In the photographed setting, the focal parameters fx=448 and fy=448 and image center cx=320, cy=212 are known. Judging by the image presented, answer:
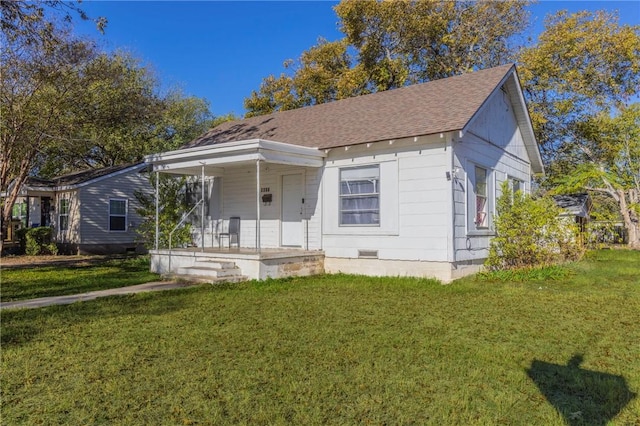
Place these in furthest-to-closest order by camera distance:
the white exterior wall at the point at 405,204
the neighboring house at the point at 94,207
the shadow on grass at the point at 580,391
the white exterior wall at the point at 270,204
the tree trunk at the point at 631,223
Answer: the tree trunk at the point at 631,223, the neighboring house at the point at 94,207, the white exterior wall at the point at 270,204, the white exterior wall at the point at 405,204, the shadow on grass at the point at 580,391

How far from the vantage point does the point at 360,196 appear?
10.7m

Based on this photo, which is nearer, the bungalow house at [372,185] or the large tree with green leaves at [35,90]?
the bungalow house at [372,185]

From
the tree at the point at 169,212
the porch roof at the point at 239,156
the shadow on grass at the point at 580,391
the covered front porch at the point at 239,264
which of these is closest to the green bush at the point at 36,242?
the tree at the point at 169,212

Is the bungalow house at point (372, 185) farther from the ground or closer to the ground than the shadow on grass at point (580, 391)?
farther from the ground

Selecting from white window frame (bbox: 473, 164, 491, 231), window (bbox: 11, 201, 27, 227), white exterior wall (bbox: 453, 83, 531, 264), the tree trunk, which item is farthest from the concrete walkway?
the tree trunk

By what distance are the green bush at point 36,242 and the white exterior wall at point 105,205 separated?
165 centimetres

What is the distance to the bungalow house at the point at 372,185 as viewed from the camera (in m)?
9.63

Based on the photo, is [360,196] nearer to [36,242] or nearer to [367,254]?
[367,254]

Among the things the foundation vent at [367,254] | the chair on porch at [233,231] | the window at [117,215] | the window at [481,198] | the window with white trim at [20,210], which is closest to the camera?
the foundation vent at [367,254]

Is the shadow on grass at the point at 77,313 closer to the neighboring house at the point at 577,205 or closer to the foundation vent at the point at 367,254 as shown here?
the foundation vent at the point at 367,254

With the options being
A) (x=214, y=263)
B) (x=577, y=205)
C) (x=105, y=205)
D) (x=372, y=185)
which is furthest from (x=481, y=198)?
(x=105, y=205)

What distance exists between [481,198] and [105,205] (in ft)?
51.3

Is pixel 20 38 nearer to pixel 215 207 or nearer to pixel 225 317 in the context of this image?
pixel 215 207

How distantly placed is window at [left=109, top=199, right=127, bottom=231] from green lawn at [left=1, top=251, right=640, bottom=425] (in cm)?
1347
